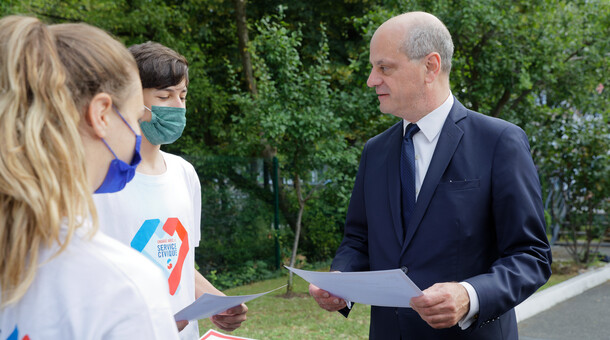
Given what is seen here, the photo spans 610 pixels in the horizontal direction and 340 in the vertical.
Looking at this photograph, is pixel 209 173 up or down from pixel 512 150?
down

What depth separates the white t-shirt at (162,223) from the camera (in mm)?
2365

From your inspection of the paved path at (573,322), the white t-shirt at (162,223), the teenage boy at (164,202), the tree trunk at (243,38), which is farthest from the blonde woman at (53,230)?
the tree trunk at (243,38)

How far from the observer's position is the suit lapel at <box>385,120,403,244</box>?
96.3 inches

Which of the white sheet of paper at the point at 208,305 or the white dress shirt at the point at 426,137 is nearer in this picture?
the white sheet of paper at the point at 208,305

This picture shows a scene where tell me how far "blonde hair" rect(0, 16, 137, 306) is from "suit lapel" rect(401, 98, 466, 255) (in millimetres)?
1481

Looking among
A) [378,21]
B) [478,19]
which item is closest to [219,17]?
[378,21]

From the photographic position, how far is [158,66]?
104 inches

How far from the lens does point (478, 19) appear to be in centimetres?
902

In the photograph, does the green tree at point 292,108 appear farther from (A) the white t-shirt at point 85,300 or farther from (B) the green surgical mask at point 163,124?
(A) the white t-shirt at point 85,300

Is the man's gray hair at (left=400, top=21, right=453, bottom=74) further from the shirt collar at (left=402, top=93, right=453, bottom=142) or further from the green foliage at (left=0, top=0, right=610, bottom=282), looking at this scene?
the green foliage at (left=0, top=0, right=610, bottom=282)

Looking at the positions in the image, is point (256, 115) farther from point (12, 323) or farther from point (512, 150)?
point (12, 323)

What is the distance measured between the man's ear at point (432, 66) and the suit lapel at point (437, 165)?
19 cm

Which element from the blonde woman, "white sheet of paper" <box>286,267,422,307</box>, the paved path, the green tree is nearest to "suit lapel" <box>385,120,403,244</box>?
"white sheet of paper" <box>286,267,422,307</box>

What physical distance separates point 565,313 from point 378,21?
16.6 ft
